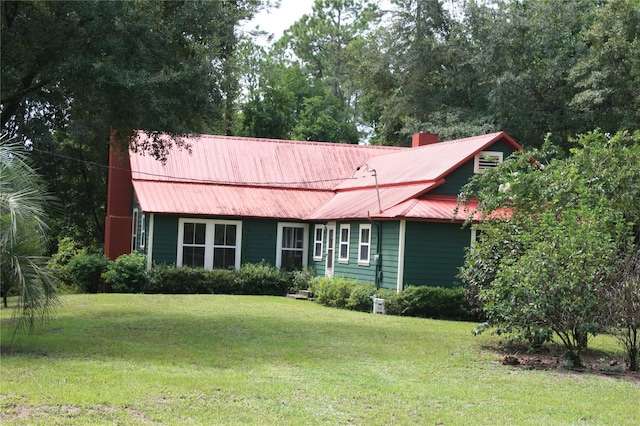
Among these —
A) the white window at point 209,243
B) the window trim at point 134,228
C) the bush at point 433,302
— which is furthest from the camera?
the window trim at point 134,228

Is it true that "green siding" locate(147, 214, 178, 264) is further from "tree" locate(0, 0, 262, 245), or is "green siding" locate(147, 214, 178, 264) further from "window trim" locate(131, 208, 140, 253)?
"tree" locate(0, 0, 262, 245)

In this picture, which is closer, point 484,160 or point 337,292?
point 337,292

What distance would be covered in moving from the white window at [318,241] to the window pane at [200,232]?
3.91m

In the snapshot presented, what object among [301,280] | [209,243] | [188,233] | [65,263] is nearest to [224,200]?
[209,243]

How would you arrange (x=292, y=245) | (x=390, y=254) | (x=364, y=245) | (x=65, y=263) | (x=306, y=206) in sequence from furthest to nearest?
(x=65, y=263), (x=306, y=206), (x=292, y=245), (x=364, y=245), (x=390, y=254)

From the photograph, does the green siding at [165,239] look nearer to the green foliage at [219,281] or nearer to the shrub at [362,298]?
the green foliage at [219,281]

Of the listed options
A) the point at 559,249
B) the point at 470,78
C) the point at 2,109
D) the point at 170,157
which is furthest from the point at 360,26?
the point at 559,249

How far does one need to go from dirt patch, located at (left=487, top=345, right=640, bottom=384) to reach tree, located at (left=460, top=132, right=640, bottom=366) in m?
0.36

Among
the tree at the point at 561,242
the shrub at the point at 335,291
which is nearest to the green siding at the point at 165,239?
the shrub at the point at 335,291

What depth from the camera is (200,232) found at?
2808 cm

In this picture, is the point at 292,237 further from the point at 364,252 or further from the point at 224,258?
the point at 364,252

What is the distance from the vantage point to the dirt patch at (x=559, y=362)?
13375 millimetres

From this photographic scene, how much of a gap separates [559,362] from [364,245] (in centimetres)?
1072

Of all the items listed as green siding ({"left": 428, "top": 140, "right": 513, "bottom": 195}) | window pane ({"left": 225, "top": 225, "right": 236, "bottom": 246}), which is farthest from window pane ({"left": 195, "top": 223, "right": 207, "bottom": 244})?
green siding ({"left": 428, "top": 140, "right": 513, "bottom": 195})
